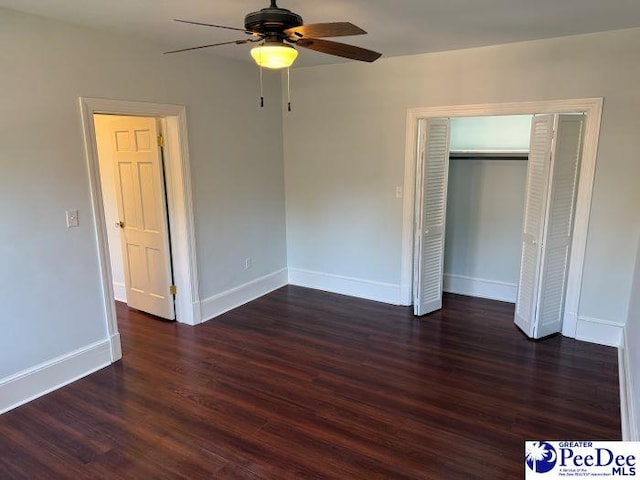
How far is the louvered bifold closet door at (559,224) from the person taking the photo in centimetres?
355

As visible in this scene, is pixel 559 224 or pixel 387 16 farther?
pixel 559 224

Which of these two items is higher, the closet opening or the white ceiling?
the white ceiling

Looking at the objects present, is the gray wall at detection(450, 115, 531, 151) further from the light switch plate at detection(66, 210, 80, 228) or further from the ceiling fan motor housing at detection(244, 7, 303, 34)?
the light switch plate at detection(66, 210, 80, 228)

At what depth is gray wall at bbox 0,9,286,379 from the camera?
2807 millimetres

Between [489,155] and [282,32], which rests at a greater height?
[282,32]

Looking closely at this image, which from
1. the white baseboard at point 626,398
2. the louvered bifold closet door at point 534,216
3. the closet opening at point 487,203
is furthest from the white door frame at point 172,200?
the white baseboard at point 626,398

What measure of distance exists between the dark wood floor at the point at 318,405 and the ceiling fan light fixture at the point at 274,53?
2143 millimetres

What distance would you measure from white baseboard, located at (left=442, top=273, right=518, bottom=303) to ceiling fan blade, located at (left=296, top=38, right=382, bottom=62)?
3.39 metres

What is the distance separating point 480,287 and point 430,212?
1.31 metres

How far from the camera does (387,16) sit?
114 inches

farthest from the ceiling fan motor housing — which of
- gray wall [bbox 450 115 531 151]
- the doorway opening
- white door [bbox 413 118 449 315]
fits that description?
gray wall [bbox 450 115 531 151]

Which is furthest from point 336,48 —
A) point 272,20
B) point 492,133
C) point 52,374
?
point 492,133

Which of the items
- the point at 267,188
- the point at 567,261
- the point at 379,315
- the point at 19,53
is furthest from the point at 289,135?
the point at 567,261

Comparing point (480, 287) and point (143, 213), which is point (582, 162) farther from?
point (143, 213)
